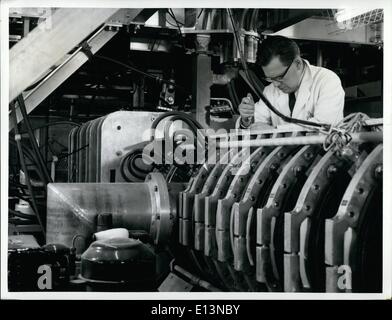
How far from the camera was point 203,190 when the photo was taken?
202cm

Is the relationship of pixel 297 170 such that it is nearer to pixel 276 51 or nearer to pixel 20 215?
pixel 276 51

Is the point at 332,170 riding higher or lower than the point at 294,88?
lower

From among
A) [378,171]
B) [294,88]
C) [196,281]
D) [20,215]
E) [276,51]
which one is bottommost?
[196,281]

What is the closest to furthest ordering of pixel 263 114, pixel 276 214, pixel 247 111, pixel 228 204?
pixel 276 214, pixel 228 204, pixel 263 114, pixel 247 111

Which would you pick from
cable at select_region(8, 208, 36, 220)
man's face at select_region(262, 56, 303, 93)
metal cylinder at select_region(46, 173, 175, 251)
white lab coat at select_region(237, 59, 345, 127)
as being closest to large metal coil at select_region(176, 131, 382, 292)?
metal cylinder at select_region(46, 173, 175, 251)

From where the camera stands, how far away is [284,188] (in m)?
1.60

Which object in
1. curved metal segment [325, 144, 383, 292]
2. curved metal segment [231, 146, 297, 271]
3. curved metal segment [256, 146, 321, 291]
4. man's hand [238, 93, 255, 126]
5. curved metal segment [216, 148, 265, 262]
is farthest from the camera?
man's hand [238, 93, 255, 126]

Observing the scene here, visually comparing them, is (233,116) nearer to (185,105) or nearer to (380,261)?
(185,105)

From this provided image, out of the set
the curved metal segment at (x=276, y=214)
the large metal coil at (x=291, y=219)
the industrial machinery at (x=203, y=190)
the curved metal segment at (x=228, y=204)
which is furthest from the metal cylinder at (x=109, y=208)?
the curved metal segment at (x=276, y=214)

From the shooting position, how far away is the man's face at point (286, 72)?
7.20ft

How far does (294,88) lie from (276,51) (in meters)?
0.19

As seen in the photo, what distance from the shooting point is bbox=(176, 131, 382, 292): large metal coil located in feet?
4.41

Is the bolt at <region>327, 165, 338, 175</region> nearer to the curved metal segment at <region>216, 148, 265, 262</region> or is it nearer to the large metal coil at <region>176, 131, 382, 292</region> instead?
the large metal coil at <region>176, 131, 382, 292</region>

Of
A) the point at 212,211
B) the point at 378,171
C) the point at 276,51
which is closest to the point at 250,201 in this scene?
the point at 212,211
